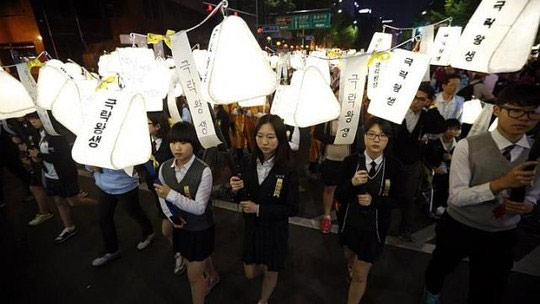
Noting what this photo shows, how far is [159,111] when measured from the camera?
388 cm

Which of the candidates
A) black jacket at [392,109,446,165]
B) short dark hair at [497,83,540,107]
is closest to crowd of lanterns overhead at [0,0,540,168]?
short dark hair at [497,83,540,107]

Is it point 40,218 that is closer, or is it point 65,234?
point 65,234

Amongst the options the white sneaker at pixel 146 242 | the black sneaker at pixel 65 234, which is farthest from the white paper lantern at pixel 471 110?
the black sneaker at pixel 65 234

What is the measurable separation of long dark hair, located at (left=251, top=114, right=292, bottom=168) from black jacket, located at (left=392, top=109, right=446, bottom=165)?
78.5 inches

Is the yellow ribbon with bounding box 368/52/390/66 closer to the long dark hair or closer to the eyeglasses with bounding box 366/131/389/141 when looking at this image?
the eyeglasses with bounding box 366/131/389/141

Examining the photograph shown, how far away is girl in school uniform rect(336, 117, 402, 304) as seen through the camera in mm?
2748

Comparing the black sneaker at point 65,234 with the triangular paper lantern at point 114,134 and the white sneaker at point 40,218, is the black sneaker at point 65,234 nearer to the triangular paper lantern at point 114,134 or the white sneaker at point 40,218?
the white sneaker at point 40,218

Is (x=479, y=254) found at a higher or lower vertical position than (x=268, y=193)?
lower

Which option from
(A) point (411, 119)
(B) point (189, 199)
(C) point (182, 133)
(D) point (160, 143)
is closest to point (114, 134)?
(C) point (182, 133)

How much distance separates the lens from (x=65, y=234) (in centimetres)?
468

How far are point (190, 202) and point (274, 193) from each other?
844 mm

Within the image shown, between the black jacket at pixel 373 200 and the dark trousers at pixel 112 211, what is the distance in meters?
2.92

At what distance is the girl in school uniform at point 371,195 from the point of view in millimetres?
2748

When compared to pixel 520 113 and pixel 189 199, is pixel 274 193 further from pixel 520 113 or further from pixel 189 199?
pixel 520 113
